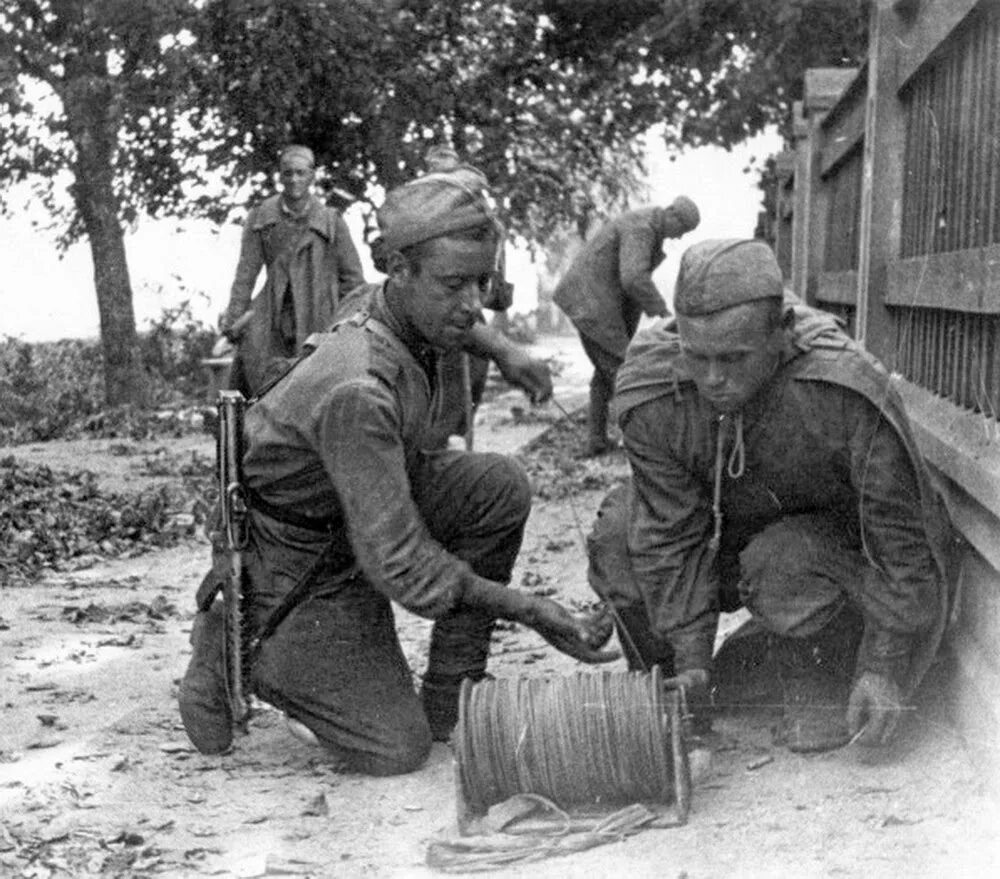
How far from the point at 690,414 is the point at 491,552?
922 millimetres

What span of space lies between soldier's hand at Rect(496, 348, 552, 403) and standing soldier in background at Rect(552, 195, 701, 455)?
6.62m

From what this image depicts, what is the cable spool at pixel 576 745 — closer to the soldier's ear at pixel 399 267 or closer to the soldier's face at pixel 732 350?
the soldier's face at pixel 732 350

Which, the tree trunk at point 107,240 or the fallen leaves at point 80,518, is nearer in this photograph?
the fallen leaves at point 80,518

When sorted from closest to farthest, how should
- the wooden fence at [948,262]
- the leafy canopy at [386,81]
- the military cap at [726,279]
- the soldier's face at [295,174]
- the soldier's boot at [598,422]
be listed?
the military cap at [726,279]
the wooden fence at [948,262]
the soldier's face at [295,174]
the soldier's boot at [598,422]
the leafy canopy at [386,81]

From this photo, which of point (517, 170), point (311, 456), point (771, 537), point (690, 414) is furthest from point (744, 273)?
point (517, 170)

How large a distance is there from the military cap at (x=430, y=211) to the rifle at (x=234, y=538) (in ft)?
2.22

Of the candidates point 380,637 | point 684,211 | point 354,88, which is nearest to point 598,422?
point 684,211

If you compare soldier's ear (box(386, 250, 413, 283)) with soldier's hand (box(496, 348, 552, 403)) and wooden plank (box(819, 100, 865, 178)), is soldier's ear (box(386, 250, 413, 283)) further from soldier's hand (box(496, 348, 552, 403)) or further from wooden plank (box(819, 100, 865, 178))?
wooden plank (box(819, 100, 865, 178))

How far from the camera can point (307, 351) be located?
496 cm

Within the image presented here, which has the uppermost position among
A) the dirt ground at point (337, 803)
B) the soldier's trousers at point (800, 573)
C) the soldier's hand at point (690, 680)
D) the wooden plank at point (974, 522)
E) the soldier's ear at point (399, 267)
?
the soldier's ear at point (399, 267)

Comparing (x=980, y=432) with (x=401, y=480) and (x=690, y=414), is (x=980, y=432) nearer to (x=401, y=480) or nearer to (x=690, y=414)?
(x=690, y=414)

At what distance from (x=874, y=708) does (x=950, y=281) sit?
1401mm

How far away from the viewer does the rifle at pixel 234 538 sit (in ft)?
16.1

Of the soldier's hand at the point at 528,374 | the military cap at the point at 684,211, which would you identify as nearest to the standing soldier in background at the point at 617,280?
the military cap at the point at 684,211
